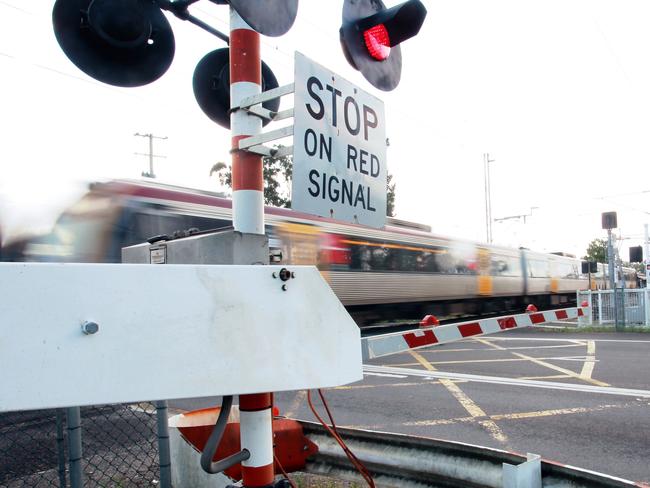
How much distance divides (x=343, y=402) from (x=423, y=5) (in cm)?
493

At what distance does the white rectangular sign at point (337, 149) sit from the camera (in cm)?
203

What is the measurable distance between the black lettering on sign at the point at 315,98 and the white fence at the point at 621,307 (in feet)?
47.9

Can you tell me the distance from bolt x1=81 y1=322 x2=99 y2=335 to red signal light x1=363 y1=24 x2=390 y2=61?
6.71 feet

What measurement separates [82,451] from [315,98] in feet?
12.2

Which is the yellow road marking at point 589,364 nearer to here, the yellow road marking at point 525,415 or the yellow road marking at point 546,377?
the yellow road marking at point 546,377

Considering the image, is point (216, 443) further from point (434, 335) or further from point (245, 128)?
point (434, 335)

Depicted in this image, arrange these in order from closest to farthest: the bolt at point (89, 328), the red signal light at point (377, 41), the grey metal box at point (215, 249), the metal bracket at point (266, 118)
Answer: the bolt at point (89, 328)
the grey metal box at point (215, 249)
the metal bracket at point (266, 118)
the red signal light at point (377, 41)

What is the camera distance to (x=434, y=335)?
4.17 metres

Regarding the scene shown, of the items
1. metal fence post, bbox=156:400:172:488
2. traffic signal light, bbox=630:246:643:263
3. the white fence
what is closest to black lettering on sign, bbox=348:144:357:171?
metal fence post, bbox=156:400:172:488

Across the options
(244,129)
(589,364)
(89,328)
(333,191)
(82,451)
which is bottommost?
(589,364)

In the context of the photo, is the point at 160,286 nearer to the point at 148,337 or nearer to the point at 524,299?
the point at 148,337

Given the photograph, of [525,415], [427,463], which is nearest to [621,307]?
[525,415]

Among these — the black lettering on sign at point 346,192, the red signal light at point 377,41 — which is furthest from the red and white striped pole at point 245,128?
the red signal light at point 377,41

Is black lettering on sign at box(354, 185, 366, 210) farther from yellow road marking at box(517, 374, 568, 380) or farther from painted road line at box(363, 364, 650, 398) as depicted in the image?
yellow road marking at box(517, 374, 568, 380)
